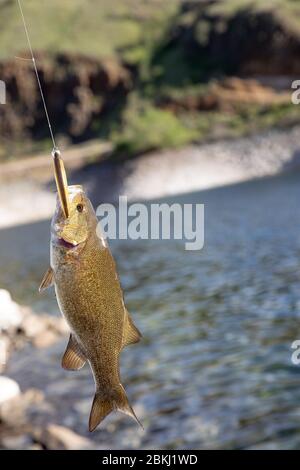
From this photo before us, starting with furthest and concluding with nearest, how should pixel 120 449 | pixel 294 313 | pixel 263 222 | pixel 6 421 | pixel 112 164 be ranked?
pixel 112 164 < pixel 263 222 < pixel 294 313 < pixel 6 421 < pixel 120 449

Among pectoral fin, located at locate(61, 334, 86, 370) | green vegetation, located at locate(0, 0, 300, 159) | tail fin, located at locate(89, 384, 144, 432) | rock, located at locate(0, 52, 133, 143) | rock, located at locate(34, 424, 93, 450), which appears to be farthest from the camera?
rock, located at locate(0, 52, 133, 143)

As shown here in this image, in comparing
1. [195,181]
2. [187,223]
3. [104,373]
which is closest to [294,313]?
[104,373]

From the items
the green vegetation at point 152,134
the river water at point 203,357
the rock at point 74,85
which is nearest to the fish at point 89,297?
the river water at point 203,357

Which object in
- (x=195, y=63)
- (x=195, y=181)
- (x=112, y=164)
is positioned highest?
(x=195, y=63)

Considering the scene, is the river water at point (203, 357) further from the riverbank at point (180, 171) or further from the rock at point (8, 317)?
the riverbank at point (180, 171)

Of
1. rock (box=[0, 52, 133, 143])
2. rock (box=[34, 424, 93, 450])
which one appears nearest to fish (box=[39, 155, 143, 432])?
rock (box=[34, 424, 93, 450])

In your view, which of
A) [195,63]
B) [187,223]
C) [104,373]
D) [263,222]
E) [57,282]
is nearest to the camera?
[57,282]

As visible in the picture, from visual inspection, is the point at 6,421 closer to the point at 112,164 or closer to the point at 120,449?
the point at 120,449

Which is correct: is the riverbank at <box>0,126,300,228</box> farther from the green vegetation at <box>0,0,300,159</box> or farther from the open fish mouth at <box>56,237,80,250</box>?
the open fish mouth at <box>56,237,80,250</box>
